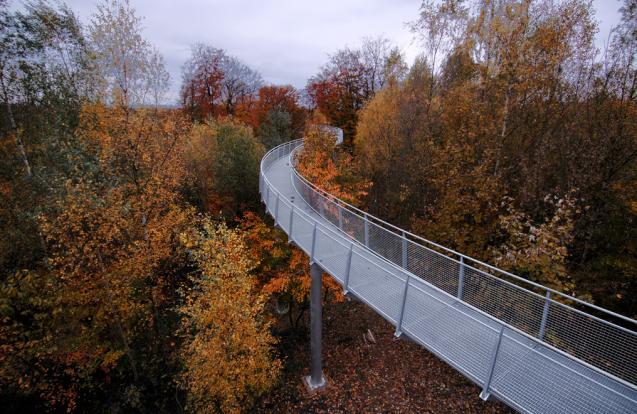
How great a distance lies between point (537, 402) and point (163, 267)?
14022 millimetres

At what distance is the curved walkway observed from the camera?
4934mm

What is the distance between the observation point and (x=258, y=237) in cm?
1393

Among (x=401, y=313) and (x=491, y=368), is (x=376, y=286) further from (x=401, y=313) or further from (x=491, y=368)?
(x=491, y=368)

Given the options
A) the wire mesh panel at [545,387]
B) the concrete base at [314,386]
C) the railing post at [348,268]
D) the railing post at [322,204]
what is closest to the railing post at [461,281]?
the wire mesh panel at [545,387]

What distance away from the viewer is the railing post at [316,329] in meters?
10.6

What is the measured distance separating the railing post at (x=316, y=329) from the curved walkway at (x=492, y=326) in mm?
1515

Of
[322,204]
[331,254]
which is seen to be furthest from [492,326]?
[322,204]

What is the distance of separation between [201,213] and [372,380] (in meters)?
9.61

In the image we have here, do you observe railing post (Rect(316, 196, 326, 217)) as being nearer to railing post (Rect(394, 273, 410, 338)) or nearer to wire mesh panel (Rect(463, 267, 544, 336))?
railing post (Rect(394, 273, 410, 338))

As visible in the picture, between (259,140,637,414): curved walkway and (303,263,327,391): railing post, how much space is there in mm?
1515

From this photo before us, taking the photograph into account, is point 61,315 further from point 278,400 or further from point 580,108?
point 580,108

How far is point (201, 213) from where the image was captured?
12.8 m

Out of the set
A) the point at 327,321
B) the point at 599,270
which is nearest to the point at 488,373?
the point at 599,270

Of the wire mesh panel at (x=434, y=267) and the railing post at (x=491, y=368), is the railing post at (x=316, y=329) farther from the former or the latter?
the railing post at (x=491, y=368)
